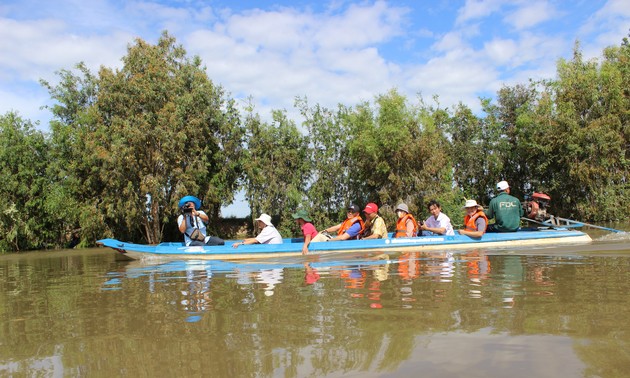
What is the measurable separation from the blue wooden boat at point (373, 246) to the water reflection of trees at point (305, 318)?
3.51 meters

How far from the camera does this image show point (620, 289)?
4266mm

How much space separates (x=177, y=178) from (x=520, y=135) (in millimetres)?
19035

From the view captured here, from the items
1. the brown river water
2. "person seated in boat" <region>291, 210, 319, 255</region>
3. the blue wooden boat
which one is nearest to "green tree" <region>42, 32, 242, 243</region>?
the blue wooden boat

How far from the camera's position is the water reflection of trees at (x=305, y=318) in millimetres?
2637

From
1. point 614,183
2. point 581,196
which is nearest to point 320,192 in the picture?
point 581,196

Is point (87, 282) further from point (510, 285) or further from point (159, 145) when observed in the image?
point (159, 145)

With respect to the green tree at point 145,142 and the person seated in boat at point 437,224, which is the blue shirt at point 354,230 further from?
the green tree at point 145,142

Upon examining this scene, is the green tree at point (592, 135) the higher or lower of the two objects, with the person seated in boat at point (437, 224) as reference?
higher

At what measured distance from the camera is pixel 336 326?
10.7 feet

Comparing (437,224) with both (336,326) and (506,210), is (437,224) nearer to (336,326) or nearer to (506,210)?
(506,210)

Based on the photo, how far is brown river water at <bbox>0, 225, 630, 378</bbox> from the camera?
98.0 inches

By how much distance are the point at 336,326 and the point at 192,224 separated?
755 centimetres

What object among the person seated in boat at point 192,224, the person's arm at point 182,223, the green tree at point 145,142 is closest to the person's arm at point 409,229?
the person seated in boat at point 192,224

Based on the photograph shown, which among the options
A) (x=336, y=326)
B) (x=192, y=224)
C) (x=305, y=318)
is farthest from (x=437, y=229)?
(x=336, y=326)
